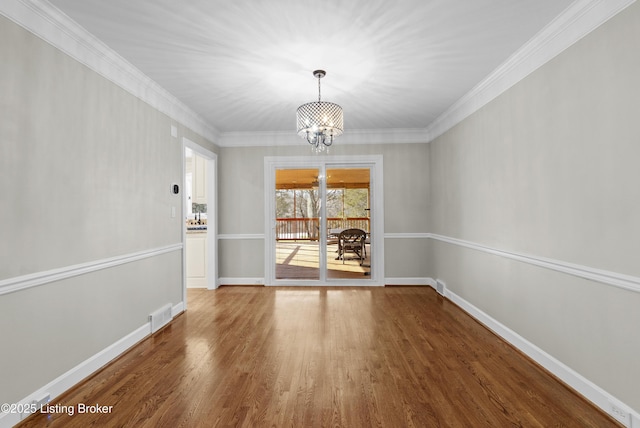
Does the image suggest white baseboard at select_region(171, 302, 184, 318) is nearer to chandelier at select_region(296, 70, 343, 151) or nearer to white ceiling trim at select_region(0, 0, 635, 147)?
white ceiling trim at select_region(0, 0, 635, 147)

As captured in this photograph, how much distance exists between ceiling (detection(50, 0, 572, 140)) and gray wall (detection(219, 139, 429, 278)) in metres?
1.40

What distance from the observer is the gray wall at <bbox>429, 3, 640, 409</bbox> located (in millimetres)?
1796

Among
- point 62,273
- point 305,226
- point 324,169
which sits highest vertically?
point 324,169

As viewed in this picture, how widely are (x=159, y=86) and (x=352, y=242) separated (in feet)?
12.7

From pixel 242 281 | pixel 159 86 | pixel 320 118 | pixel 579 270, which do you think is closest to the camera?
pixel 579 270

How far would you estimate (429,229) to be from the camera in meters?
5.14

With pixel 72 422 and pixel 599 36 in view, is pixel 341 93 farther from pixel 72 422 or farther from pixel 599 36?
pixel 72 422

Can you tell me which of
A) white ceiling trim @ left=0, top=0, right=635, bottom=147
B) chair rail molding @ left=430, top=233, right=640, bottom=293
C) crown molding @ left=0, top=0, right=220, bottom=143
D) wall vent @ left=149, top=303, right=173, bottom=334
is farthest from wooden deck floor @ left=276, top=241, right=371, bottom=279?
crown molding @ left=0, top=0, right=220, bottom=143

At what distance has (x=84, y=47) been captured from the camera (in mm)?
2385

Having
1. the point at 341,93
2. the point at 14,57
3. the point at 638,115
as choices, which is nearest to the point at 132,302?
the point at 14,57

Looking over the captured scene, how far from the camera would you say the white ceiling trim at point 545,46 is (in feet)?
6.43

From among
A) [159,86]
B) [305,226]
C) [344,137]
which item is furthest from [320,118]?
[305,226]

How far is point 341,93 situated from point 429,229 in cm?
277

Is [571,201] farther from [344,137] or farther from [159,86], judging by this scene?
[159,86]
